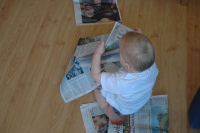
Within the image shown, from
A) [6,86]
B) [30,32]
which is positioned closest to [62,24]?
[30,32]

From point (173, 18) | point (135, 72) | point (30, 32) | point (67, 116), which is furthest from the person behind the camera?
point (173, 18)

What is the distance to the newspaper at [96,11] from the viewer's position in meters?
1.22

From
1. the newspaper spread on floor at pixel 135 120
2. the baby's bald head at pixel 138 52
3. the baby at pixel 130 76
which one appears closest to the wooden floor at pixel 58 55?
the newspaper spread on floor at pixel 135 120

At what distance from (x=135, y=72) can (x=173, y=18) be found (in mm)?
773

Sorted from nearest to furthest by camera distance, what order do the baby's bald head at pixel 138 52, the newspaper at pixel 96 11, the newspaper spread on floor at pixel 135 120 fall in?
the baby's bald head at pixel 138 52 → the newspaper spread on floor at pixel 135 120 → the newspaper at pixel 96 11

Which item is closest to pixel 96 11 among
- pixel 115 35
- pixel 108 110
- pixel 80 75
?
pixel 115 35

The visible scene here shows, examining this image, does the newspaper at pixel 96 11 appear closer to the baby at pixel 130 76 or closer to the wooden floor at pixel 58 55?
the wooden floor at pixel 58 55

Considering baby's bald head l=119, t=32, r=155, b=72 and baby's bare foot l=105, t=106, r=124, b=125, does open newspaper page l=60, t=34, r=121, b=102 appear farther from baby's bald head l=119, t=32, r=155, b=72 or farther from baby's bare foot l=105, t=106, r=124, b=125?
baby's bald head l=119, t=32, r=155, b=72

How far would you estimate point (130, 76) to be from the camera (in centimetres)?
69

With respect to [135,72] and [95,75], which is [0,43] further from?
[135,72]

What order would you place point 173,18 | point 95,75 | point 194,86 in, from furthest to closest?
point 173,18 < point 194,86 < point 95,75

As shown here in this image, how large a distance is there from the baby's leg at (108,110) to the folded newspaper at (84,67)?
2.4 inches

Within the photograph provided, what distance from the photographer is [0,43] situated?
1.09m

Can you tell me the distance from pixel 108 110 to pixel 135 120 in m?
0.14
